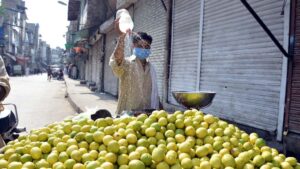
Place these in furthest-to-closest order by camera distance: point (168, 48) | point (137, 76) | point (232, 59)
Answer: point (168, 48)
point (232, 59)
point (137, 76)

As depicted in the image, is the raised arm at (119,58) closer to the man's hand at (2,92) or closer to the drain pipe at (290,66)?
the man's hand at (2,92)

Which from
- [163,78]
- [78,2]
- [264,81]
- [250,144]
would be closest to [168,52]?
[163,78]

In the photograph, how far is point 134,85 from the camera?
4035 mm

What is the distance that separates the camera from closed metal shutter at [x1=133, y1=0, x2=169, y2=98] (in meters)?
9.13

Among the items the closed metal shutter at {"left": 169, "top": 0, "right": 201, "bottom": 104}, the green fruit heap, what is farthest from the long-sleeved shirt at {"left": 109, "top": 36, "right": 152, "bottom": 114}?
the closed metal shutter at {"left": 169, "top": 0, "right": 201, "bottom": 104}

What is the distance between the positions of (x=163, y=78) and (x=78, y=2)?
2632cm

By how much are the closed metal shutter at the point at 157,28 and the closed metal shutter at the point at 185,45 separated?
19.4 inches

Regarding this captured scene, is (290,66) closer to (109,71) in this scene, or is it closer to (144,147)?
(144,147)

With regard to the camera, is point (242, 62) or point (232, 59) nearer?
point (242, 62)

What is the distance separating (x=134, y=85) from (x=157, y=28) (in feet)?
19.2

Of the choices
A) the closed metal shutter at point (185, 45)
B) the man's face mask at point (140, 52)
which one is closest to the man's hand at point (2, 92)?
the man's face mask at point (140, 52)

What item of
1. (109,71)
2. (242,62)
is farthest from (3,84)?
(109,71)

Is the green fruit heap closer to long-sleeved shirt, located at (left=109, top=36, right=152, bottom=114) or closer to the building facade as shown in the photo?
long-sleeved shirt, located at (left=109, top=36, right=152, bottom=114)

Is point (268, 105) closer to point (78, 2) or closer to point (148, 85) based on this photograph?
point (148, 85)
